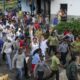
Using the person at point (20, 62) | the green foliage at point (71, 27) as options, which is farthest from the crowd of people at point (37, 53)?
the green foliage at point (71, 27)

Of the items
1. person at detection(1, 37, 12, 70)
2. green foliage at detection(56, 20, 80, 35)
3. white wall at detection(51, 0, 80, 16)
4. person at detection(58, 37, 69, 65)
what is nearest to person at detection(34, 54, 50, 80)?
person at detection(58, 37, 69, 65)

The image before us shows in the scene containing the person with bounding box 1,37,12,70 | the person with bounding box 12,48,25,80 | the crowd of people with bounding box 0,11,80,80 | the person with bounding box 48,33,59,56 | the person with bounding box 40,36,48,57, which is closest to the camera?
the crowd of people with bounding box 0,11,80,80

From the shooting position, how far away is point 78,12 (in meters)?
37.2

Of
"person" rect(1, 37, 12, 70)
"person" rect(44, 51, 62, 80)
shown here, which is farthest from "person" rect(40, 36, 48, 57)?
"person" rect(44, 51, 62, 80)

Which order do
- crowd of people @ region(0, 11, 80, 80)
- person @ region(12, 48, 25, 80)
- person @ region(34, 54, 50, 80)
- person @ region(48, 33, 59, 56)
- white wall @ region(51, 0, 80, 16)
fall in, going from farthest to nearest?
white wall @ region(51, 0, 80, 16), person @ region(48, 33, 59, 56), person @ region(12, 48, 25, 80), crowd of people @ region(0, 11, 80, 80), person @ region(34, 54, 50, 80)

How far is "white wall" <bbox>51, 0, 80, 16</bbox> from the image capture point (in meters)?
37.3

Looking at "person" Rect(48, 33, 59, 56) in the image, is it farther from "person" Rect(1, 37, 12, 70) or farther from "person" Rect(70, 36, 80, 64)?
"person" Rect(1, 37, 12, 70)

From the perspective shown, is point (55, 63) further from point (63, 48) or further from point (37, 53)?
point (63, 48)

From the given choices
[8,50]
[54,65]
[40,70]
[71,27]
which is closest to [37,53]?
[54,65]

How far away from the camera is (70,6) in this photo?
37.7 metres

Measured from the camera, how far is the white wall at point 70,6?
37.3 m

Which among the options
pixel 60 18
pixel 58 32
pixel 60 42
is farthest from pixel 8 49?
pixel 60 18

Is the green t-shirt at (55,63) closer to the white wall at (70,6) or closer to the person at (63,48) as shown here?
the person at (63,48)

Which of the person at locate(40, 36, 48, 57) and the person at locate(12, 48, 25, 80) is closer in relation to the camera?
the person at locate(12, 48, 25, 80)
